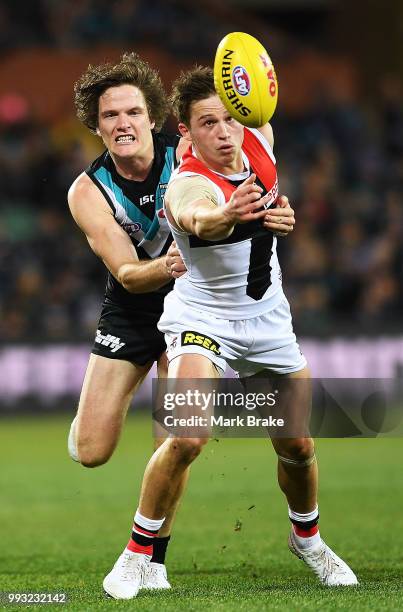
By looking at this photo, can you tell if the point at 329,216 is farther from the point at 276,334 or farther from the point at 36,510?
the point at 276,334

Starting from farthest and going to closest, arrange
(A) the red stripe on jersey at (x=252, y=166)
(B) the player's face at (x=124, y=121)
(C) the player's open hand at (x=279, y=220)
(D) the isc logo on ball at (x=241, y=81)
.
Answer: (B) the player's face at (x=124, y=121), (A) the red stripe on jersey at (x=252, y=166), (C) the player's open hand at (x=279, y=220), (D) the isc logo on ball at (x=241, y=81)

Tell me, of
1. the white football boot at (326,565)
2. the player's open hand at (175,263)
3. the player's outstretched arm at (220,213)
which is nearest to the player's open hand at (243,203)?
the player's outstretched arm at (220,213)

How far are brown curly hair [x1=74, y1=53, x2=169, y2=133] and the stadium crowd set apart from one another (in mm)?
8080

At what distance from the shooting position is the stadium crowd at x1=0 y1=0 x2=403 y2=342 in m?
14.8

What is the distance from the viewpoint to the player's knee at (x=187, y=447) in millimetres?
5320

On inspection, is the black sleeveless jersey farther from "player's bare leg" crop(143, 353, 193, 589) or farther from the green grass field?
the green grass field

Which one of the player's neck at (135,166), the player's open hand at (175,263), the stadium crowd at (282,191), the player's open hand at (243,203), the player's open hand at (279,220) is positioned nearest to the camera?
the player's open hand at (243,203)

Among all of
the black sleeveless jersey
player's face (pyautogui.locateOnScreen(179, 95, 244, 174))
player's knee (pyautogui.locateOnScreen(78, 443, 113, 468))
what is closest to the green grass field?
player's knee (pyautogui.locateOnScreen(78, 443, 113, 468))

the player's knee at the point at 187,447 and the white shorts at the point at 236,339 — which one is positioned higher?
the white shorts at the point at 236,339

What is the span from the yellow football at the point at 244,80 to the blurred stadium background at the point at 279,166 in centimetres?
902

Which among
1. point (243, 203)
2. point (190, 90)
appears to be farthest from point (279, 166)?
point (243, 203)

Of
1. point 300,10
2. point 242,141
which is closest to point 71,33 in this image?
point 300,10

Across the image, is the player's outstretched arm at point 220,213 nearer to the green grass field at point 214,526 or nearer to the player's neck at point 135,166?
the player's neck at point 135,166

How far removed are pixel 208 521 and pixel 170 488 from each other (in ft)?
8.45
